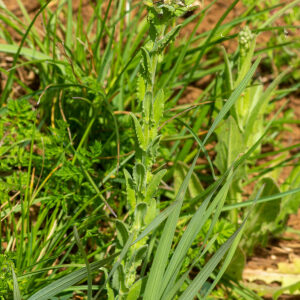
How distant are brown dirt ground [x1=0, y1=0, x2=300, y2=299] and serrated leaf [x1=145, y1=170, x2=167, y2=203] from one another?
96cm

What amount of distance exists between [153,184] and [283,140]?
1.56 metres

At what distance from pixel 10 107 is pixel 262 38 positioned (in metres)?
1.76

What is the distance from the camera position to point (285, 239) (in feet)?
6.93

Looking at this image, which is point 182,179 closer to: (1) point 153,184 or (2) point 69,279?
(1) point 153,184

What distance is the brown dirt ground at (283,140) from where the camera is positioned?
2039 millimetres

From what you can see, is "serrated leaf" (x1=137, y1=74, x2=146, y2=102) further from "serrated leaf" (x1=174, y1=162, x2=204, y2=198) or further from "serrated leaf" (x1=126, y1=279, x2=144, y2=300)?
"serrated leaf" (x1=174, y1=162, x2=204, y2=198)

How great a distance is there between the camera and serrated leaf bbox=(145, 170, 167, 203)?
3.81 ft

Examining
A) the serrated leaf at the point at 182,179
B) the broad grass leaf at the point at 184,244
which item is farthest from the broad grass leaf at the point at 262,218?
the broad grass leaf at the point at 184,244

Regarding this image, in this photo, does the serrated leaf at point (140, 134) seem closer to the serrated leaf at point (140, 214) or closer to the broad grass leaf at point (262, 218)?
the serrated leaf at point (140, 214)

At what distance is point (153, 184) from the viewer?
1.18m

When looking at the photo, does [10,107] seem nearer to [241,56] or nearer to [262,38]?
[241,56]

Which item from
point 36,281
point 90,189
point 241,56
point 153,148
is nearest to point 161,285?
point 153,148

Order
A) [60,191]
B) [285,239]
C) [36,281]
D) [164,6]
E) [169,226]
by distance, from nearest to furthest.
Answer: [164,6], [169,226], [36,281], [60,191], [285,239]

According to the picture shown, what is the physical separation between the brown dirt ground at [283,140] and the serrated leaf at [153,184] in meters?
0.96
